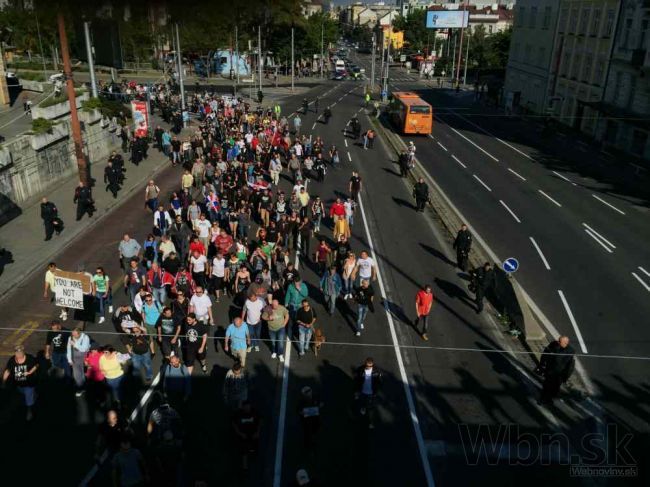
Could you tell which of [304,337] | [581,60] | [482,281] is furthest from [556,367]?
[581,60]

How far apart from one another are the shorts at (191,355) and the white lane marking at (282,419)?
173 cm

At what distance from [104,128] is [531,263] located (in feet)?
75.7

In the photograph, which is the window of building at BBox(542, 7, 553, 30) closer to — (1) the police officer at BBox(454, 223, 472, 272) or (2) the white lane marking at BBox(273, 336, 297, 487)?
(1) the police officer at BBox(454, 223, 472, 272)

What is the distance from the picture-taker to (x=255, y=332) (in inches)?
480

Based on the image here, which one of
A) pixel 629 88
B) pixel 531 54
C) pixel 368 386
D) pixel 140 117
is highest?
pixel 531 54

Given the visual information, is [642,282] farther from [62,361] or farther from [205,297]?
[62,361]

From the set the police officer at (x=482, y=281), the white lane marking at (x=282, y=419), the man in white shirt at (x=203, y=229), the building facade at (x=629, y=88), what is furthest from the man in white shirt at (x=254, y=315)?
the building facade at (x=629, y=88)

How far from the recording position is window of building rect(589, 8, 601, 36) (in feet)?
140

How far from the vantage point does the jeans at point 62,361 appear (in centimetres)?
1044

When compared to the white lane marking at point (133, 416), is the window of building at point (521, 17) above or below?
above

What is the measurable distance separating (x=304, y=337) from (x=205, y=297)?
2.30 meters

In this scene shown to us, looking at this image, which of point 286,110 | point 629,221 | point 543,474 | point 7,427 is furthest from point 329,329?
point 286,110

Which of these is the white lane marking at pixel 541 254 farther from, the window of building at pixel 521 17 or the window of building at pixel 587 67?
the window of building at pixel 521 17

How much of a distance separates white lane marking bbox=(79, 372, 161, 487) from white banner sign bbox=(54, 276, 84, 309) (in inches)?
107
